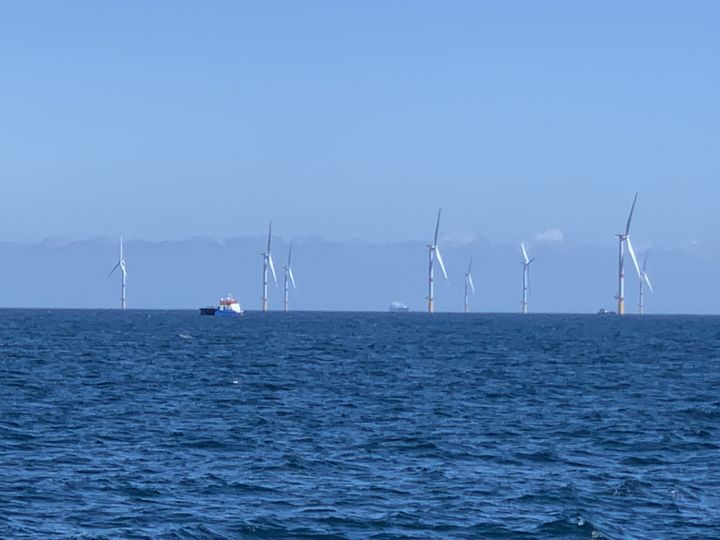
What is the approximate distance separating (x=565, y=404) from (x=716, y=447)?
19873 mm

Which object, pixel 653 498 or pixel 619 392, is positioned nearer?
pixel 653 498

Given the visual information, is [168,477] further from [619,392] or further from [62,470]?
[619,392]

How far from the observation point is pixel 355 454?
164 ft

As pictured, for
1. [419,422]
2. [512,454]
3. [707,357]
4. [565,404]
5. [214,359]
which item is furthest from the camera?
[707,357]

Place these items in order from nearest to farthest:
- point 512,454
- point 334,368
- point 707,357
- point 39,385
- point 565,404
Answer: point 512,454, point 565,404, point 39,385, point 334,368, point 707,357

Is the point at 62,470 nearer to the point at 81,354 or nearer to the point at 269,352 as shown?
the point at 81,354

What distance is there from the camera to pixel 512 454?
50.9 metres

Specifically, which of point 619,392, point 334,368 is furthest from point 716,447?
point 334,368

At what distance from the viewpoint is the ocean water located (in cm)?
3706

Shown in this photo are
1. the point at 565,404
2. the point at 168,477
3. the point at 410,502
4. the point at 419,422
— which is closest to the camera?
the point at 410,502

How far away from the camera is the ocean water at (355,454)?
37.1 m

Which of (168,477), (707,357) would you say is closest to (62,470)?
(168,477)

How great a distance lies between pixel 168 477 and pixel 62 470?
410 centimetres

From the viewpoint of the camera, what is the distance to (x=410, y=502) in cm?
3988
